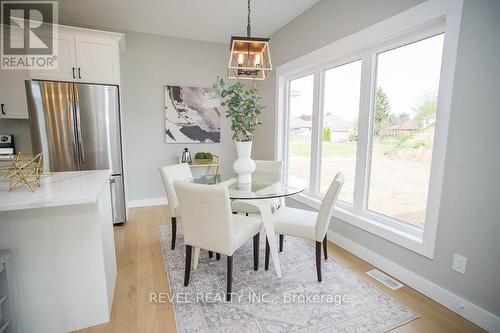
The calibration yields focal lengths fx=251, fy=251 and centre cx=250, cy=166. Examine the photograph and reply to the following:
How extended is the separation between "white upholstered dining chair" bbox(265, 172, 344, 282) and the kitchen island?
4.40 ft

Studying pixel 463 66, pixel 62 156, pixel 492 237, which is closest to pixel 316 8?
pixel 463 66

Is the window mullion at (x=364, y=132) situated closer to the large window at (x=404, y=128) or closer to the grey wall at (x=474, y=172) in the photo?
the large window at (x=404, y=128)

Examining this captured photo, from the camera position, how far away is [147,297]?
6.29 feet

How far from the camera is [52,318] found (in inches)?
60.6

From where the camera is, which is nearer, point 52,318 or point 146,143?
point 52,318

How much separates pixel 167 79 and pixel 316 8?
2.44 meters

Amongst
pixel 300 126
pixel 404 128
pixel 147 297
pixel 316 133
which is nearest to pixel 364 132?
pixel 404 128

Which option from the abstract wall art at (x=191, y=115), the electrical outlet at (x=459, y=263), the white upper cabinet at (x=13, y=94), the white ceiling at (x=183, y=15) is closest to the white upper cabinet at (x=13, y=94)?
the white upper cabinet at (x=13, y=94)

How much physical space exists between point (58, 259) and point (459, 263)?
8.59 ft

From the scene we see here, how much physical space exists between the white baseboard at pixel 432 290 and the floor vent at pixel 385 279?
5cm

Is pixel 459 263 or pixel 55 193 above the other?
pixel 55 193

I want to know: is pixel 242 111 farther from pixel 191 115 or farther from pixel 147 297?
pixel 191 115

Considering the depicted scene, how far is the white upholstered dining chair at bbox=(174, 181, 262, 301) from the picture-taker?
1715 mm

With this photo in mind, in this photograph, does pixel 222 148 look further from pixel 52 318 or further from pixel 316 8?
pixel 52 318
